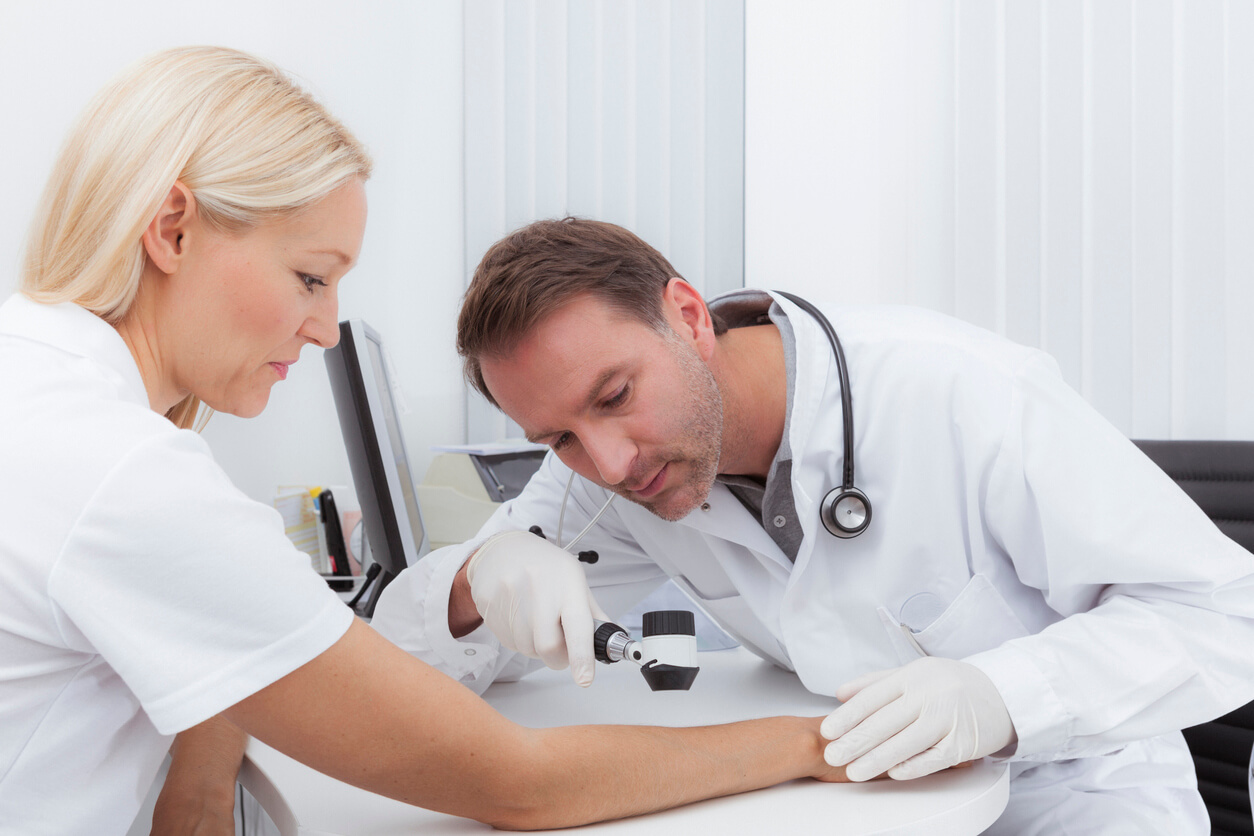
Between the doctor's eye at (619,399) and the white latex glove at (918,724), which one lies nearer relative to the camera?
the white latex glove at (918,724)

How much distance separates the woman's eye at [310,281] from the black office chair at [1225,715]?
142 cm

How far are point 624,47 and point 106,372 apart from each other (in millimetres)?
2345

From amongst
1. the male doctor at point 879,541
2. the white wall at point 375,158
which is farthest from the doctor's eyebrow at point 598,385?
the white wall at point 375,158

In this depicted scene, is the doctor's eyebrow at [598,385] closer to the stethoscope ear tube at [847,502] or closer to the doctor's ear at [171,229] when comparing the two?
the stethoscope ear tube at [847,502]

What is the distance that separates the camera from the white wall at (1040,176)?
1.94m

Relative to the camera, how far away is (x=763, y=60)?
2682mm

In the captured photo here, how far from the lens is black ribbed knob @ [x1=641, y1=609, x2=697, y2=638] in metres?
0.89

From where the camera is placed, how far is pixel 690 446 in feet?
3.83

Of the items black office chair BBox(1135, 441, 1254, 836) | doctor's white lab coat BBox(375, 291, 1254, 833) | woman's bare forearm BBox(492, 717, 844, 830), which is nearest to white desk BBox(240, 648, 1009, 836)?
woman's bare forearm BBox(492, 717, 844, 830)

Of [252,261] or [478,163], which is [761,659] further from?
[478,163]

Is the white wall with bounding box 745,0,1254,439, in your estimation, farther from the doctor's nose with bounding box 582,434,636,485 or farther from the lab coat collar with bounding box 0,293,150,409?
the lab coat collar with bounding box 0,293,150,409

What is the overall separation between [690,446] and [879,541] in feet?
0.89

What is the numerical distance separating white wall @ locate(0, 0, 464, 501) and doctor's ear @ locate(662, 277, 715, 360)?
51.2 inches

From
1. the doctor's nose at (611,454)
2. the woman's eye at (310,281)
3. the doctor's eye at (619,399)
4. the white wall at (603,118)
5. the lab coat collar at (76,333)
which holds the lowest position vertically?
the doctor's nose at (611,454)
